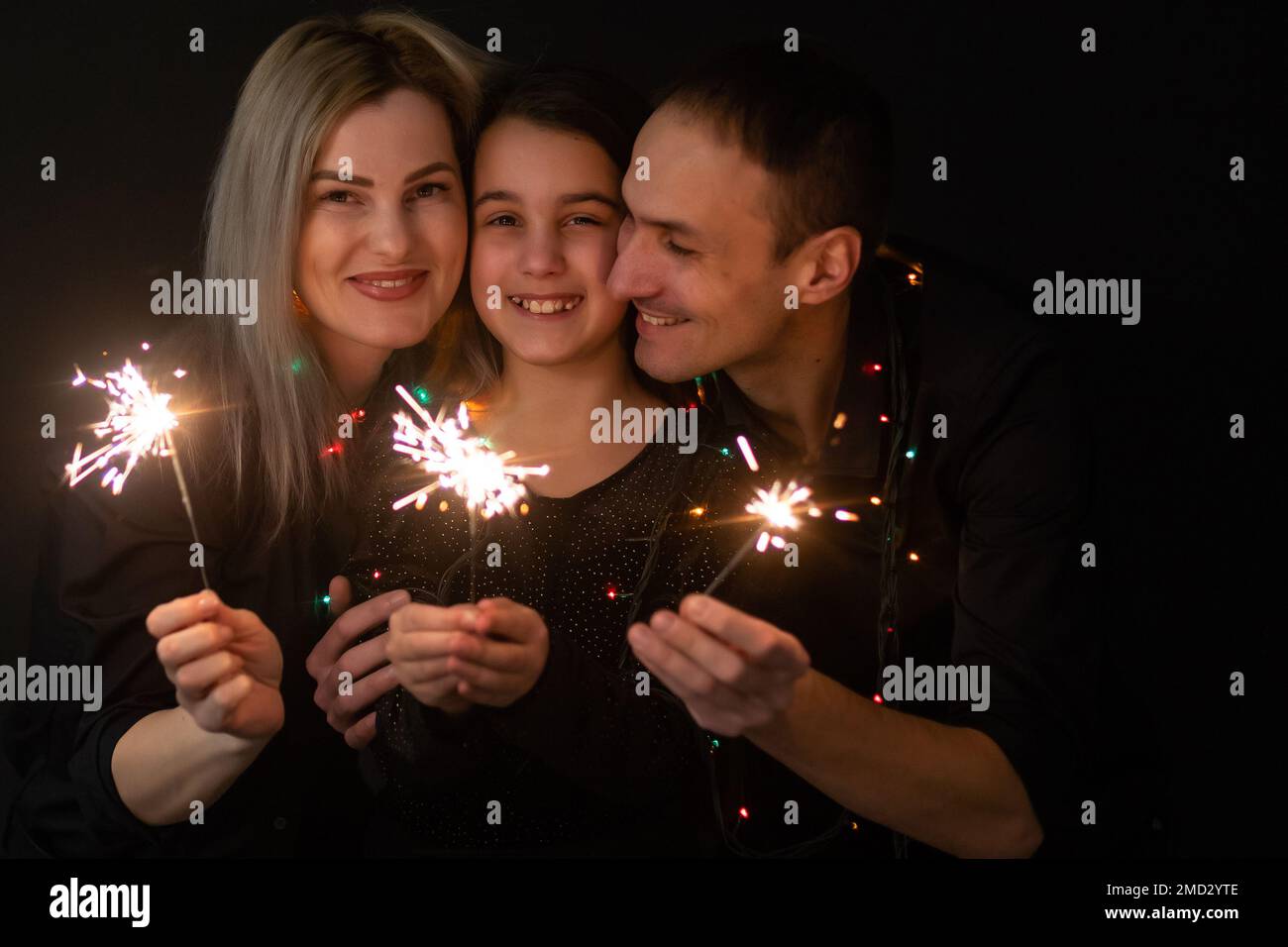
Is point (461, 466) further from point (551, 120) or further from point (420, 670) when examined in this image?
point (551, 120)

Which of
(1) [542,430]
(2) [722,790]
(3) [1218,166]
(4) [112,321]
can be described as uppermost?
(3) [1218,166]

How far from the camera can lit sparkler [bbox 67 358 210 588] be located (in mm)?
1626

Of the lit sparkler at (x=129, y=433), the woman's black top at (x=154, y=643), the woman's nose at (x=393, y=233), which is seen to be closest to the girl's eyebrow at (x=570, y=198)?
the woman's nose at (x=393, y=233)

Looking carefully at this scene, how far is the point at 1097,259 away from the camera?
1.87 metres

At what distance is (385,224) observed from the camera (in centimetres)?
166

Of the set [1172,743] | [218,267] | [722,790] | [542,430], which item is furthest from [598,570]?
[1172,743]

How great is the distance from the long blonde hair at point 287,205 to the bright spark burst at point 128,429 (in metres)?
0.11

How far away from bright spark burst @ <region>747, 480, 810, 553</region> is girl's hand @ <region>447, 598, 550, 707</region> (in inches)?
13.7

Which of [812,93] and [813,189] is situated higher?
[812,93]

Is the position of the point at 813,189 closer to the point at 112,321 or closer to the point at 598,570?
the point at 598,570

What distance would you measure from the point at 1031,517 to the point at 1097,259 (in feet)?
1.49

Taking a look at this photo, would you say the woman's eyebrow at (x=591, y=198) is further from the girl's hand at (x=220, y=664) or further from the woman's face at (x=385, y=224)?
the girl's hand at (x=220, y=664)

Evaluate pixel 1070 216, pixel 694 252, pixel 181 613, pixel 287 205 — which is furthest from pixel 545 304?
pixel 1070 216

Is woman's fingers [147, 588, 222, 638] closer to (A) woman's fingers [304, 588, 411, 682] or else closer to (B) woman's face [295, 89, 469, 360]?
(A) woman's fingers [304, 588, 411, 682]
